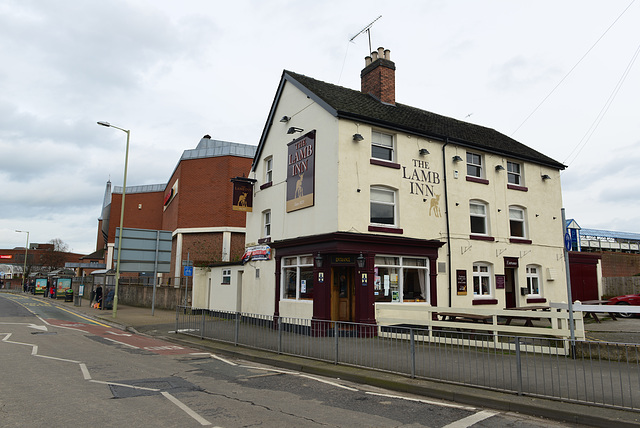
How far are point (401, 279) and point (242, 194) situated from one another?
32.0 ft

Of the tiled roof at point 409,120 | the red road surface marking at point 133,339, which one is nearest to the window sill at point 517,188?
the tiled roof at point 409,120

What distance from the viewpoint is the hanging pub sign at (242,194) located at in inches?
881

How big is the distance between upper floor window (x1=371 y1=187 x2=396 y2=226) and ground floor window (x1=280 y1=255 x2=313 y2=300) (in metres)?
3.20

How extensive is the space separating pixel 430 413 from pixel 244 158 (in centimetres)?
Answer: 3403

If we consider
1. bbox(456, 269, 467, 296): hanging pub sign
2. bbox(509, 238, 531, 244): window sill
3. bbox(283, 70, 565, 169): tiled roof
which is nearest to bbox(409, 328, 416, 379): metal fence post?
bbox(283, 70, 565, 169): tiled roof

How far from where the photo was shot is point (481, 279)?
20.1 metres

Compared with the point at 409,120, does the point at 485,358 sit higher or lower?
lower

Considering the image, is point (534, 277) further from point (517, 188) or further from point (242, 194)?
point (242, 194)

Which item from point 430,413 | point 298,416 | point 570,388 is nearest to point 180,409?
point 298,416

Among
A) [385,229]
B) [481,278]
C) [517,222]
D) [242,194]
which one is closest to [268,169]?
[242,194]

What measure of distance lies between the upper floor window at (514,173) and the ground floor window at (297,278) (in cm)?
1194

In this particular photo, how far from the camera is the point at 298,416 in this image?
6.54 metres

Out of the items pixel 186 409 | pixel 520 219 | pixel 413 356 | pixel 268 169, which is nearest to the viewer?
pixel 186 409

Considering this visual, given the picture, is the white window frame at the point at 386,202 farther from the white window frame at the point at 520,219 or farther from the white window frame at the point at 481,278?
the white window frame at the point at 520,219
